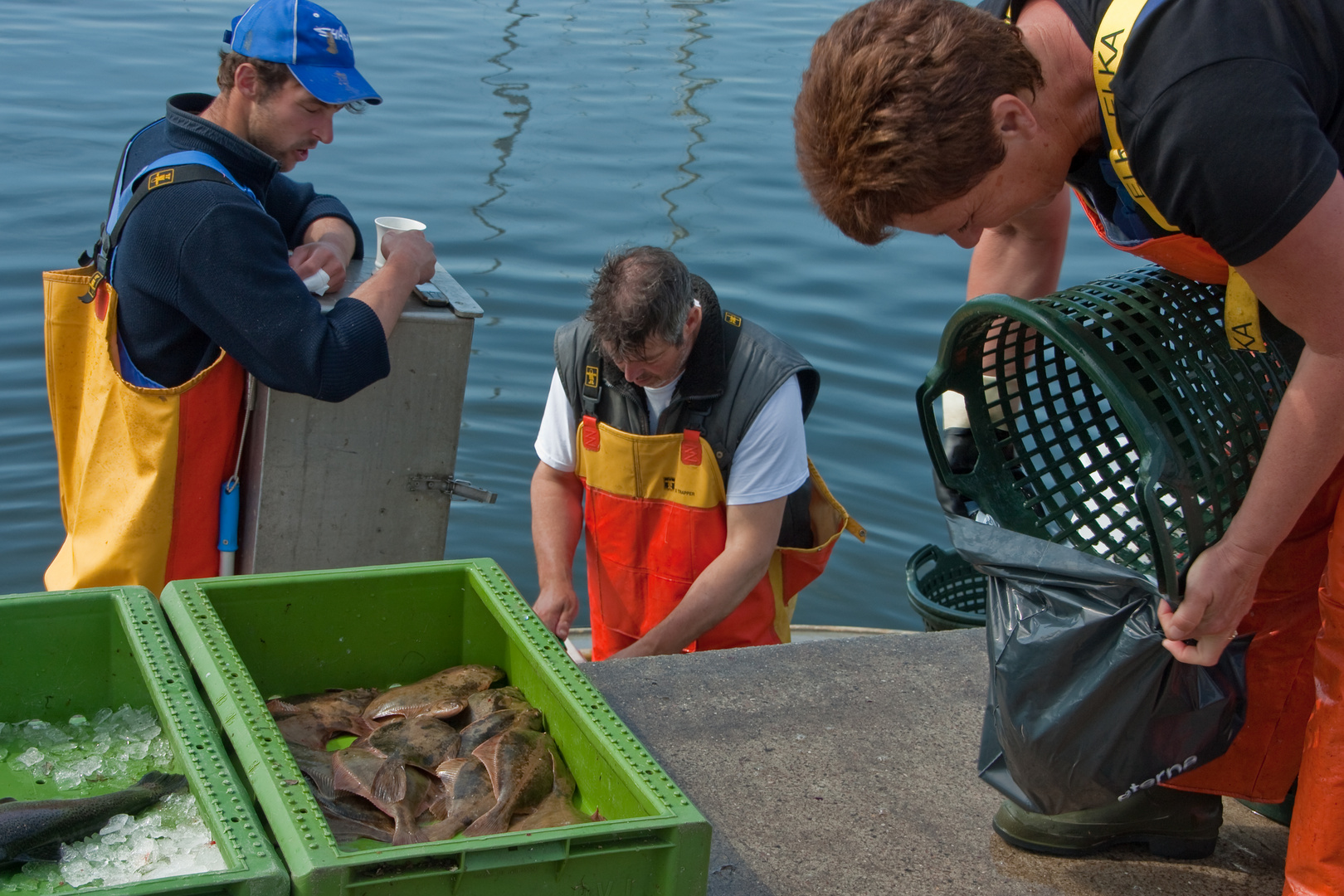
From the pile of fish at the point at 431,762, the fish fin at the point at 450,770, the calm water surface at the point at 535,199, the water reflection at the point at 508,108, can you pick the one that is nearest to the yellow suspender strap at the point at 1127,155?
the pile of fish at the point at 431,762

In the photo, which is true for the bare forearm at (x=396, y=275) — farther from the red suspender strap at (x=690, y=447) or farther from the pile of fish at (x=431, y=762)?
the pile of fish at (x=431, y=762)

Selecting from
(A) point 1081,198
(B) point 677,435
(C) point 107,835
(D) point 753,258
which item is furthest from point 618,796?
(D) point 753,258

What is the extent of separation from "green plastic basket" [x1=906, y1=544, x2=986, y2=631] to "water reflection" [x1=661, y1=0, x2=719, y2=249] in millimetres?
5001

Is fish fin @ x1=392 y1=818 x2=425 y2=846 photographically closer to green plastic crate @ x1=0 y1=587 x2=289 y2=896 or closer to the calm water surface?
green plastic crate @ x1=0 y1=587 x2=289 y2=896

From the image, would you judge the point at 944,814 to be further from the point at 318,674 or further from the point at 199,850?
the point at 199,850

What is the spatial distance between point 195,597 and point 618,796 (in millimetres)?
987

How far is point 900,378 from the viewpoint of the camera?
801cm

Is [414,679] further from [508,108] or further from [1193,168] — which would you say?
[508,108]

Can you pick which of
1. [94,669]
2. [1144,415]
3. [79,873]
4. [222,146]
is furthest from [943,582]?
[79,873]

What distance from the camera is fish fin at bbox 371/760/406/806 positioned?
90.3 inches

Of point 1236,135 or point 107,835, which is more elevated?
point 1236,135

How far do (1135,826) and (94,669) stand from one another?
2176mm

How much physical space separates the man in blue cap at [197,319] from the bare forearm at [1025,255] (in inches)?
63.0

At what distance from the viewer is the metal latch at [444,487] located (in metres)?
3.70
